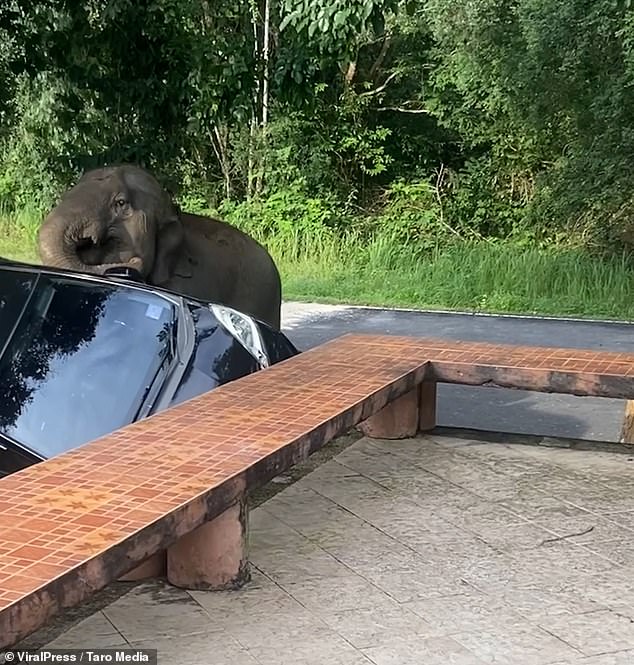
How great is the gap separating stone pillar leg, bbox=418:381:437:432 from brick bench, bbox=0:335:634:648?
0.04ft

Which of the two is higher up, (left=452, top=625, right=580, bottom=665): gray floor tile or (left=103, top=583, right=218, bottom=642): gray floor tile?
(left=452, top=625, right=580, bottom=665): gray floor tile

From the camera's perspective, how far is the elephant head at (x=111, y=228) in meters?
6.26

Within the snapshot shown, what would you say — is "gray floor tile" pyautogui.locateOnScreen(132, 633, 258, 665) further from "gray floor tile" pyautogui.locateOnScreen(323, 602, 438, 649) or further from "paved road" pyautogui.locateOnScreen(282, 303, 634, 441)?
"paved road" pyautogui.locateOnScreen(282, 303, 634, 441)

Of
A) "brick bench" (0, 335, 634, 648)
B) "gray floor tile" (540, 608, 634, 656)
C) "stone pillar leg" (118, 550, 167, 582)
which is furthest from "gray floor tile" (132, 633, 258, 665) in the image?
"gray floor tile" (540, 608, 634, 656)

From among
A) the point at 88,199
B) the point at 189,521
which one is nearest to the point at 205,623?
the point at 189,521

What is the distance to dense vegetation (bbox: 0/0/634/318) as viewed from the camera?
8055 millimetres

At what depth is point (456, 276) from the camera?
15.8 meters

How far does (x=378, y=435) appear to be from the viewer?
542 cm

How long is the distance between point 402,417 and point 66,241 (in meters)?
2.19

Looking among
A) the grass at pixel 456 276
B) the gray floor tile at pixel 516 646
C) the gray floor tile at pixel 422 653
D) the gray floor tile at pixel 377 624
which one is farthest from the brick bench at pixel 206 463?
the grass at pixel 456 276

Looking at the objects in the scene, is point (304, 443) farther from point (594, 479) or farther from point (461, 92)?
point (461, 92)

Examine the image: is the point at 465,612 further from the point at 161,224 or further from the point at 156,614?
the point at 161,224

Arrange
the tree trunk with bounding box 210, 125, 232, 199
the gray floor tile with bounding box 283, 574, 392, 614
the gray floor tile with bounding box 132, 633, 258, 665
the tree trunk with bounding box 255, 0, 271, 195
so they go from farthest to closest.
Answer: the tree trunk with bounding box 210, 125, 232, 199, the tree trunk with bounding box 255, 0, 271, 195, the gray floor tile with bounding box 283, 574, 392, 614, the gray floor tile with bounding box 132, 633, 258, 665

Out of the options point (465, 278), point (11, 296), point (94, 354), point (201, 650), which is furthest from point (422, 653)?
point (465, 278)
